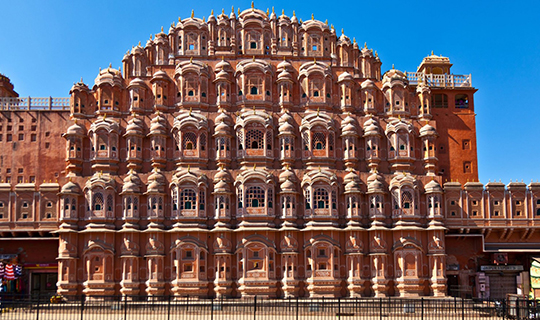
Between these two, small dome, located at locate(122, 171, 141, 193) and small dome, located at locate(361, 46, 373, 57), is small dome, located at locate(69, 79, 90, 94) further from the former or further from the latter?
small dome, located at locate(361, 46, 373, 57)

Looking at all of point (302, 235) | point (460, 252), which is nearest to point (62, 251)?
point (302, 235)

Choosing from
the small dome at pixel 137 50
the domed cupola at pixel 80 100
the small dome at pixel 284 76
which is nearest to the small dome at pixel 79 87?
the domed cupola at pixel 80 100

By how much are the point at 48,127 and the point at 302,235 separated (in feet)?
83.4

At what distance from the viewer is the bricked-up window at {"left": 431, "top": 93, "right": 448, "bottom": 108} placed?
5931cm

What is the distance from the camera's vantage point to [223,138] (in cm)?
5291

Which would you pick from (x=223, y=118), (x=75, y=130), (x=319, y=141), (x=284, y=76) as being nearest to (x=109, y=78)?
(x=75, y=130)

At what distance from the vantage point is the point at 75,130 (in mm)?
52781

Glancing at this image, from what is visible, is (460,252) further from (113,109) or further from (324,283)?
(113,109)

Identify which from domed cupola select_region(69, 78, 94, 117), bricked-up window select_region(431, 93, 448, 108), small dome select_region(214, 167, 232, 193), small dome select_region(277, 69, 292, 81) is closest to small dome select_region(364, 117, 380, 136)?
small dome select_region(277, 69, 292, 81)

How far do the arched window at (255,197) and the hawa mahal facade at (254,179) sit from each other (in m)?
0.09

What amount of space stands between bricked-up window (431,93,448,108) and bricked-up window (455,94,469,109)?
1379 millimetres

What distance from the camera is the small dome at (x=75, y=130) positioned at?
173ft

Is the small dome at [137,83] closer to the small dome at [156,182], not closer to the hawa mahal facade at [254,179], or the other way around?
the hawa mahal facade at [254,179]

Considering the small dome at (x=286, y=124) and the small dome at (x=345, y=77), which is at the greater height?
the small dome at (x=345, y=77)
